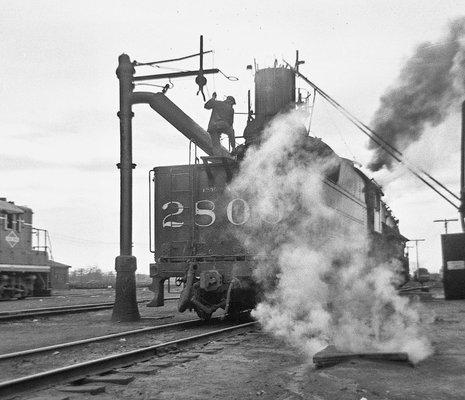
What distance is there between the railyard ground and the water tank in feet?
28.0

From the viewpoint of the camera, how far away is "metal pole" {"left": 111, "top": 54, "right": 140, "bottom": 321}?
11633 mm

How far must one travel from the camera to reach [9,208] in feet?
74.7

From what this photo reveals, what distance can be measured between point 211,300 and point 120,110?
4671 millimetres

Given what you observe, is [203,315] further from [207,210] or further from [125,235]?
[125,235]

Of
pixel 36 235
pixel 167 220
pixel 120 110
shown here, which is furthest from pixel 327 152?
pixel 36 235

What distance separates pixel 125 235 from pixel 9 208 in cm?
1316

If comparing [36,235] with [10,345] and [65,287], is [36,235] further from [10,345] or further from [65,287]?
[65,287]

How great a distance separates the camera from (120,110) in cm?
1209

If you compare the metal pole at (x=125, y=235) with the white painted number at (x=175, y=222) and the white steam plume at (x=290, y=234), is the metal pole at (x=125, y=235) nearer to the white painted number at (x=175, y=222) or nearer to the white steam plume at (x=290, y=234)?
the white painted number at (x=175, y=222)

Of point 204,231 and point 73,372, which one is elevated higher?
point 204,231

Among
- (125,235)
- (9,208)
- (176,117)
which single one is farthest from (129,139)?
(9,208)

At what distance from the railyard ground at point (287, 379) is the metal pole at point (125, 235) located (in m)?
4.02

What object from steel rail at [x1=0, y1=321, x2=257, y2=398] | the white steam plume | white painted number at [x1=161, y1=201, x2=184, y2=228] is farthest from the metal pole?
steel rail at [x1=0, y1=321, x2=257, y2=398]

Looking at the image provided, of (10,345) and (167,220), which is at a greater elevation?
(167,220)
